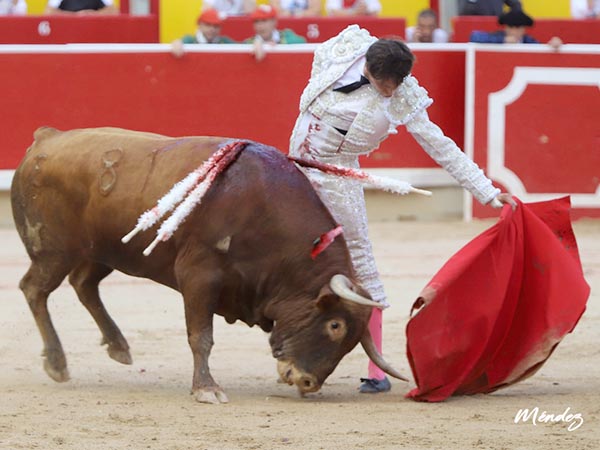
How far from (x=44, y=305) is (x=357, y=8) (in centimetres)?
589

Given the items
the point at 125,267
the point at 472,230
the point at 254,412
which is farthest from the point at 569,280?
the point at 472,230

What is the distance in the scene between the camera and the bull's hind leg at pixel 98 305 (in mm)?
5582

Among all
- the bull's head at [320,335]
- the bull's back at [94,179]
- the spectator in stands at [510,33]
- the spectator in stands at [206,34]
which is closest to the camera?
the bull's head at [320,335]

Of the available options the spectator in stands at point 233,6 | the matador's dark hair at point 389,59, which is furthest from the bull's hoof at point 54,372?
the spectator in stands at point 233,6

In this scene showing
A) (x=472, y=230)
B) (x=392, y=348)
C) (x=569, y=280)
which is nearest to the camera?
(x=569, y=280)

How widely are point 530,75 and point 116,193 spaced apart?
5029mm

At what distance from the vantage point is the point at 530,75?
955 centimetres

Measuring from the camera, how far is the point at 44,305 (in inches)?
217

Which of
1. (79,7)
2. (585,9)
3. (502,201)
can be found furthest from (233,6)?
(502,201)

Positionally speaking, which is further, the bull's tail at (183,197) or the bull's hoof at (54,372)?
the bull's hoof at (54,372)

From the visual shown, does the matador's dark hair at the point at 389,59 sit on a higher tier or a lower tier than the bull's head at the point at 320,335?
higher

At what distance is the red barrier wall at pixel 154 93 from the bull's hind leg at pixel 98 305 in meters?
3.88

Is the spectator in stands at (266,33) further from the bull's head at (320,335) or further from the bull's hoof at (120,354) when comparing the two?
the bull's head at (320,335)

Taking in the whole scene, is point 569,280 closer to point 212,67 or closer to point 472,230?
point 472,230
